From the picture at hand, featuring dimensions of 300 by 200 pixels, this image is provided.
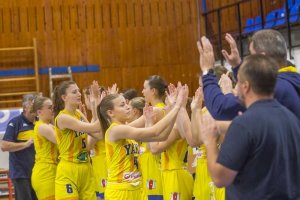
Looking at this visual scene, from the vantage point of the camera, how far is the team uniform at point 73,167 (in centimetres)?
641

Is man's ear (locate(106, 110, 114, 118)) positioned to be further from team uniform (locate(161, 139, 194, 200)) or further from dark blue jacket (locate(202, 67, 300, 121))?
dark blue jacket (locate(202, 67, 300, 121))

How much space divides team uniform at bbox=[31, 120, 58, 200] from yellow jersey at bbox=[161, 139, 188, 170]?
1891 millimetres

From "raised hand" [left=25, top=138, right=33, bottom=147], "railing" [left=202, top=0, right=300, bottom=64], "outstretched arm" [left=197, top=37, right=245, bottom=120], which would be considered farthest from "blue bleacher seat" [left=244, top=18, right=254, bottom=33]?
"outstretched arm" [left=197, top=37, right=245, bottom=120]

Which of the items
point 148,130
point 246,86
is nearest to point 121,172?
point 148,130

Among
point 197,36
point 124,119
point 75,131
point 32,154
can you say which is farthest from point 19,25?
point 124,119

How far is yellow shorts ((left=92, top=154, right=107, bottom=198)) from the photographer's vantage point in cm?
751

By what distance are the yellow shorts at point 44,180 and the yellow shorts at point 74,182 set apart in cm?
51

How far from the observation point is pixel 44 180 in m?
7.00

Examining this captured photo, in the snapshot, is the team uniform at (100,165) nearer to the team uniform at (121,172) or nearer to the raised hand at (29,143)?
the raised hand at (29,143)

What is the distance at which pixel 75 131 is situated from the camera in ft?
21.4

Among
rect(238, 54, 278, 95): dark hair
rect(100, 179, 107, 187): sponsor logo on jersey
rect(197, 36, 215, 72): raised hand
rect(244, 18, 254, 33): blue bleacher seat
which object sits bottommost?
rect(100, 179, 107, 187): sponsor logo on jersey

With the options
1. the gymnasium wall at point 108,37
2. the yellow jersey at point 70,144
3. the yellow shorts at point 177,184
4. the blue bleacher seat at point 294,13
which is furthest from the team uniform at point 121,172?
the gymnasium wall at point 108,37

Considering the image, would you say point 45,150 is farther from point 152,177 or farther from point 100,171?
point 152,177

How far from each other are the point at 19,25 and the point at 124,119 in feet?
29.9
